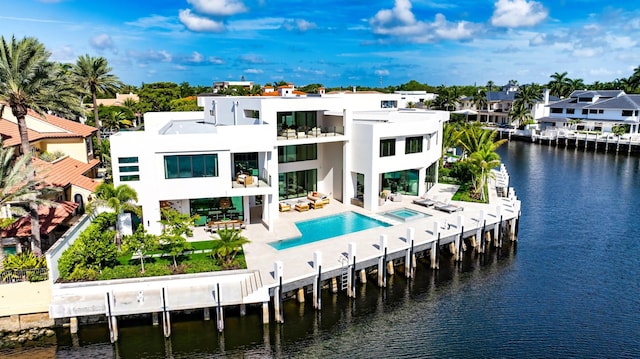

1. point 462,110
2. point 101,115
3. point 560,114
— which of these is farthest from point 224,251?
point 462,110

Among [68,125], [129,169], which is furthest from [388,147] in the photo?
[68,125]

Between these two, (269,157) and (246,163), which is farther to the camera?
(246,163)

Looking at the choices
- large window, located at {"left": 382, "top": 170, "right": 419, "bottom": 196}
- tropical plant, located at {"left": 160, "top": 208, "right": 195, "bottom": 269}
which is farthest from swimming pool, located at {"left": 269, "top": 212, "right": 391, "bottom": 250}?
large window, located at {"left": 382, "top": 170, "right": 419, "bottom": 196}

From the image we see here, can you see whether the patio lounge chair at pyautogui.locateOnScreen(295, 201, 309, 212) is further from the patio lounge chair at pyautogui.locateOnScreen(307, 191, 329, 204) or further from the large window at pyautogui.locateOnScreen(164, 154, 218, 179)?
the large window at pyautogui.locateOnScreen(164, 154, 218, 179)

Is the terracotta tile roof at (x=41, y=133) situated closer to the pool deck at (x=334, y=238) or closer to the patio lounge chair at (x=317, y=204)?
the pool deck at (x=334, y=238)

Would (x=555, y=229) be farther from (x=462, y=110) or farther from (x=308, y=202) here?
(x=462, y=110)

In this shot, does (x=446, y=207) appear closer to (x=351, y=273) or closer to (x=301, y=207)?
(x=301, y=207)

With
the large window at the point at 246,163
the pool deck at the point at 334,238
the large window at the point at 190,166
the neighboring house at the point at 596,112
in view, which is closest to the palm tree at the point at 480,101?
the neighboring house at the point at 596,112
